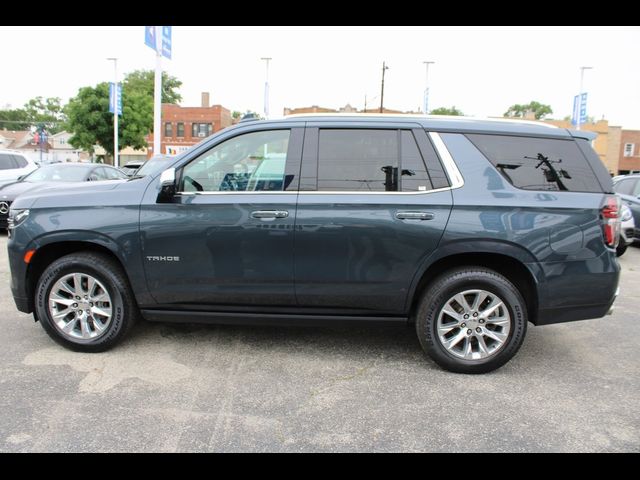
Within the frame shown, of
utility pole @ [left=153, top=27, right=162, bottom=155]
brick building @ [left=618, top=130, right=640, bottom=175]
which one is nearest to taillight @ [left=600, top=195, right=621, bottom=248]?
utility pole @ [left=153, top=27, right=162, bottom=155]

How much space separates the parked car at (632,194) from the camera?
9570 mm

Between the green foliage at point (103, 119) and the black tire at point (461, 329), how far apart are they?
3865 centimetres

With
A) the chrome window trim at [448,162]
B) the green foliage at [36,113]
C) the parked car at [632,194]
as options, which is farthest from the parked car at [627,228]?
the green foliage at [36,113]

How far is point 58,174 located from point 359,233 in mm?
9687

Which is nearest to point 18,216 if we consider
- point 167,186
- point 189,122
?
point 167,186

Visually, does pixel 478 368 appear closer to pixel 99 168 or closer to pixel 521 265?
pixel 521 265

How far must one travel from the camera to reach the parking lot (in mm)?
2682

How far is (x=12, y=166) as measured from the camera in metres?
12.1

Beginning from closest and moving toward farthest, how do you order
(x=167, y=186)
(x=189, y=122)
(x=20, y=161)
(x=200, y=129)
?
(x=167, y=186) → (x=20, y=161) → (x=189, y=122) → (x=200, y=129)

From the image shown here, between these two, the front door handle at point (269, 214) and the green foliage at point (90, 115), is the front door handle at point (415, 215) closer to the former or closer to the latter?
the front door handle at point (269, 214)

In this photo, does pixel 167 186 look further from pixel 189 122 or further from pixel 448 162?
pixel 189 122

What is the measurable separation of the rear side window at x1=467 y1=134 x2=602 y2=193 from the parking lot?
1.49 meters

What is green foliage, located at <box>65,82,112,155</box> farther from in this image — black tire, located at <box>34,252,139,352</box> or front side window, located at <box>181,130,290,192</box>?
front side window, located at <box>181,130,290,192</box>

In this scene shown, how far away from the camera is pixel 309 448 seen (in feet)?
8.51
